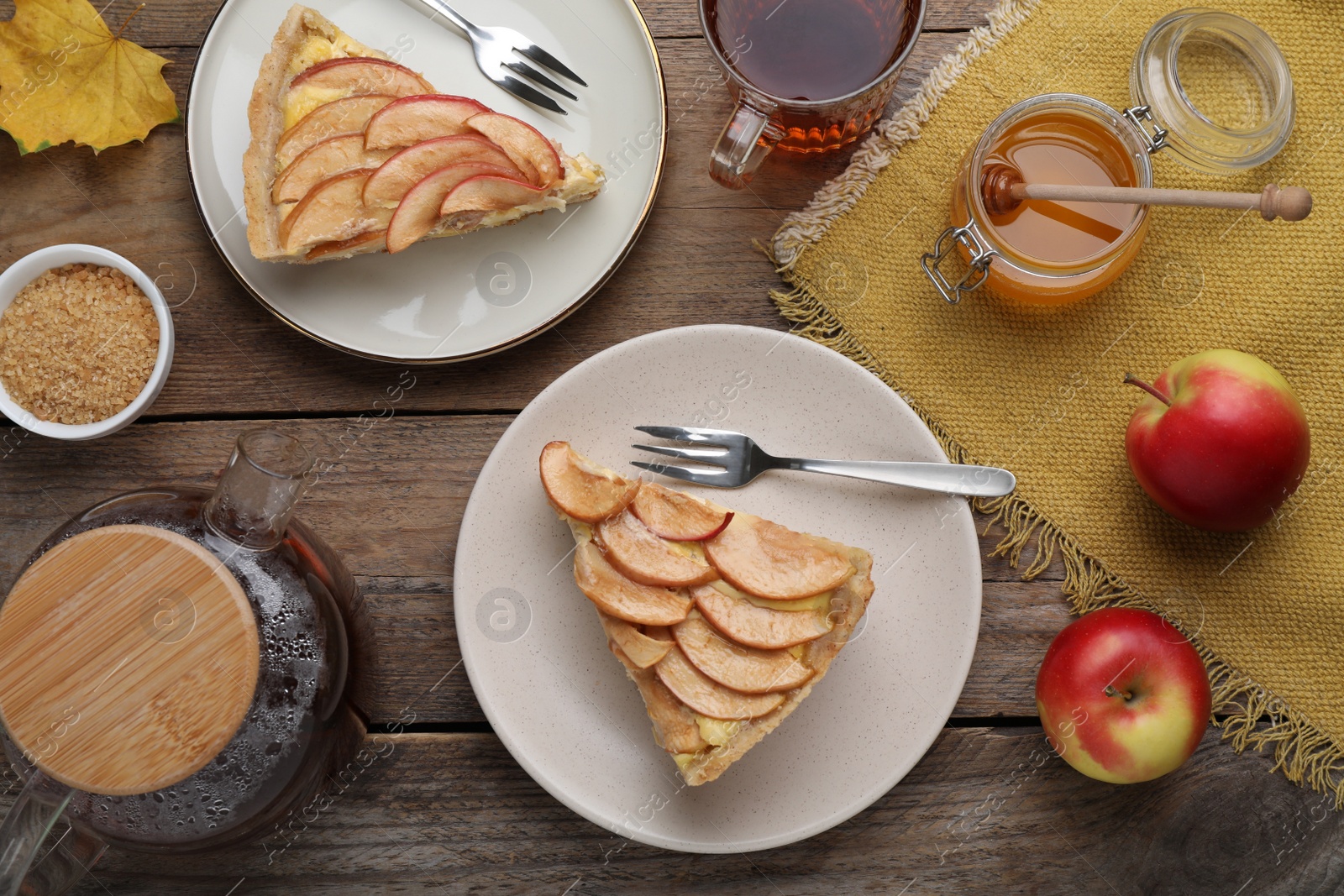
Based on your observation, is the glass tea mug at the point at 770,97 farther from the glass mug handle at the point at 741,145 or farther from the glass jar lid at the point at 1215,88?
the glass jar lid at the point at 1215,88

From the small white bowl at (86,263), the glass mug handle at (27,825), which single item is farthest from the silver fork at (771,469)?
the glass mug handle at (27,825)

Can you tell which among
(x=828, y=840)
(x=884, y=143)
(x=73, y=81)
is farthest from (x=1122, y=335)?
(x=73, y=81)

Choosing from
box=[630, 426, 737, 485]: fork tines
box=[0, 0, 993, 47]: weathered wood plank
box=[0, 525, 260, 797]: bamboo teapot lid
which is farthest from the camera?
box=[0, 0, 993, 47]: weathered wood plank

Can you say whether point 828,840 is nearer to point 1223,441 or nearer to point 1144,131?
point 1223,441

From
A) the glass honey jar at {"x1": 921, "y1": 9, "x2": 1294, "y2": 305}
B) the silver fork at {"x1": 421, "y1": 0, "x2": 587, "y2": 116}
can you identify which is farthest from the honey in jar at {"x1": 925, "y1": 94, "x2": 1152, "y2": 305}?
the silver fork at {"x1": 421, "y1": 0, "x2": 587, "y2": 116}

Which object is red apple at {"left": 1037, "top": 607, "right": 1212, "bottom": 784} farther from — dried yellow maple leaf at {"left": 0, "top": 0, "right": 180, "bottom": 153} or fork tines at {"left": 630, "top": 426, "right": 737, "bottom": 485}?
dried yellow maple leaf at {"left": 0, "top": 0, "right": 180, "bottom": 153}

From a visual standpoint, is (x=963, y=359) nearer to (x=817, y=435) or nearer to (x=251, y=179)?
(x=817, y=435)
